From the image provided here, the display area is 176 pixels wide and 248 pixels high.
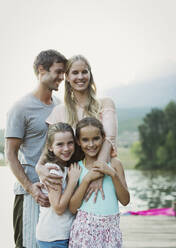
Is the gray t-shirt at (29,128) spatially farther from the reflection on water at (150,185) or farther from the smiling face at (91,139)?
the reflection on water at (150,185)

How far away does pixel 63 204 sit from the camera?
1274mm

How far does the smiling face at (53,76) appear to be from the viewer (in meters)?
1.56

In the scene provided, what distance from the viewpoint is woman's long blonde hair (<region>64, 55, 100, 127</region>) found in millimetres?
1441

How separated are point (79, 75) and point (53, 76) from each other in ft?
0.55

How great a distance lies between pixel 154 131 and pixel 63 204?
4121 mm

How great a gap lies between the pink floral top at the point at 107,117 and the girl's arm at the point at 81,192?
131 mm

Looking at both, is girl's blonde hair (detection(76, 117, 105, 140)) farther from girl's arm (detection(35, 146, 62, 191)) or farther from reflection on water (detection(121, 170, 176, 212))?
reflection on water (detection(121, 170, 176, 212))

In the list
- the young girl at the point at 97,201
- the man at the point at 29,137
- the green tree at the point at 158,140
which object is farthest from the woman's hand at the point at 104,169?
the green tree at the point at 158,140

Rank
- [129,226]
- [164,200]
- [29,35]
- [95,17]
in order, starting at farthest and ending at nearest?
1. [95,17]
2. [164,200]
3. [29,35]
4. [129,226]

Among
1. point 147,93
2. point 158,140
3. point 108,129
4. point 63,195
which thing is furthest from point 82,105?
point 147,93

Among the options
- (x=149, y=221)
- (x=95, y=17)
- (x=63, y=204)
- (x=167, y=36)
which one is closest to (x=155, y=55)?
(x=167, y=36)

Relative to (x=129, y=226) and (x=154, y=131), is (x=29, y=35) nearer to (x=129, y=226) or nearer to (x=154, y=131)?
→ (x=154, y=131)

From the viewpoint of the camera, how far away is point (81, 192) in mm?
1282

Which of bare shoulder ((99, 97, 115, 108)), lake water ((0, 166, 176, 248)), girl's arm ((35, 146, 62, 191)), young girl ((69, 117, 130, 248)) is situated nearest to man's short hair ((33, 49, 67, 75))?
bare shoulder ((99, 97, 115, 108))
